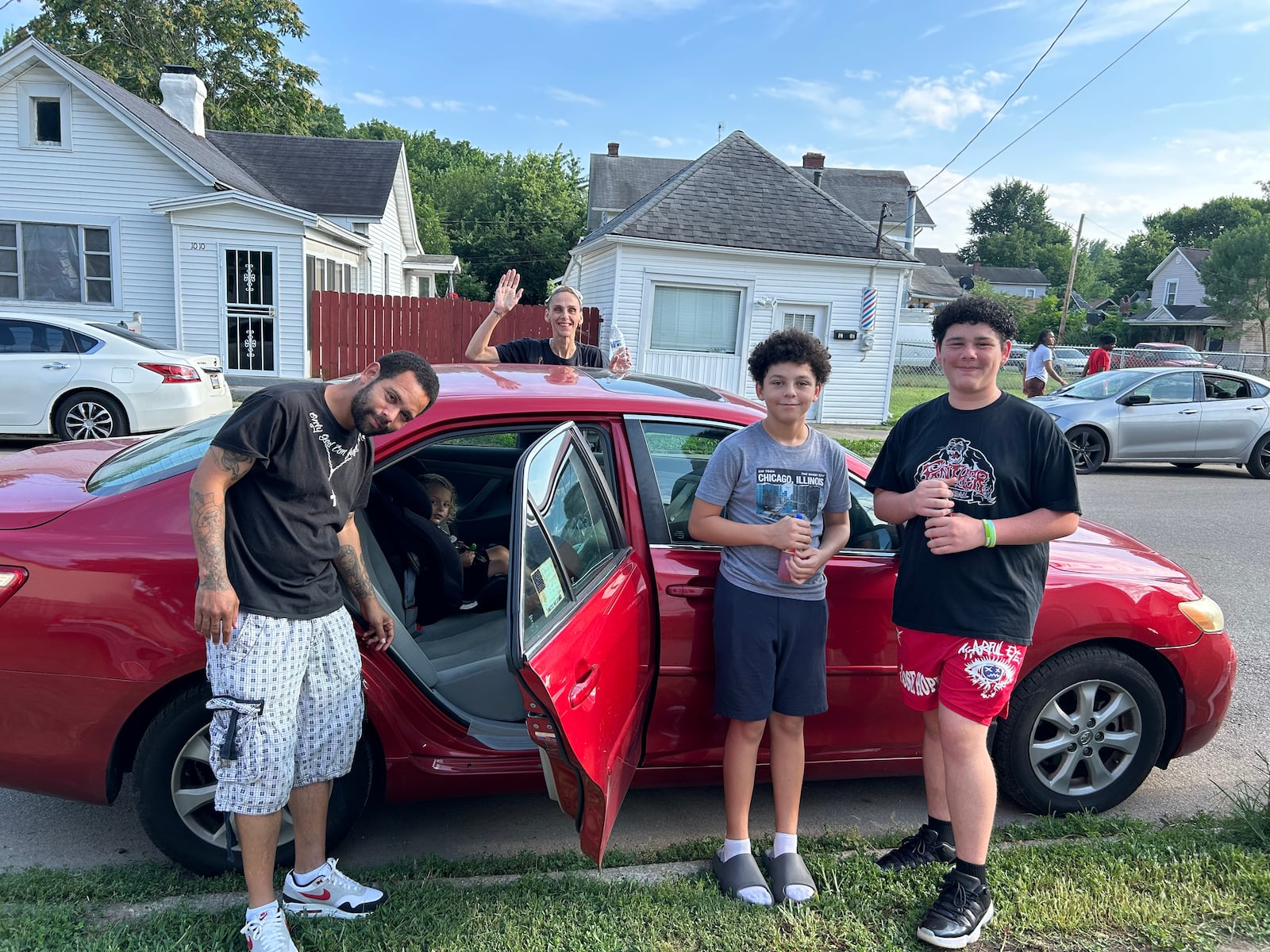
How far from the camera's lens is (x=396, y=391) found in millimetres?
2291

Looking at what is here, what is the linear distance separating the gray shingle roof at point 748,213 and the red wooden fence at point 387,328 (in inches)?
82.3

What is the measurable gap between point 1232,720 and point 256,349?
15842mm

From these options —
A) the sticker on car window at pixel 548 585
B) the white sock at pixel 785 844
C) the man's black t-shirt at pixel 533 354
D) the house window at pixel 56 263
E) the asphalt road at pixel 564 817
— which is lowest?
the asphalt road at pixel 564 817

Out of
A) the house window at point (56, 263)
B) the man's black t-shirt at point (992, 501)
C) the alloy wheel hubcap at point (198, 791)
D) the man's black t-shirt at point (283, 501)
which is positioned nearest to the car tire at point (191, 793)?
the alloy wheel hubcap at point (198, 791)

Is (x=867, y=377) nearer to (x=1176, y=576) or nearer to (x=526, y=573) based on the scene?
(x=1176, y=576)

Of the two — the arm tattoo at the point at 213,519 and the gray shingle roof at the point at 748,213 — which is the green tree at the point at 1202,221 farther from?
the arm tattoo at the point at 213,519

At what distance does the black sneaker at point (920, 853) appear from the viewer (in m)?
2.78

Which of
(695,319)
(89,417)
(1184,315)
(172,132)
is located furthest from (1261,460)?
(1184,315)

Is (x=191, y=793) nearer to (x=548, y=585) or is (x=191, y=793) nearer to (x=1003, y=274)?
(x=548, y=585)

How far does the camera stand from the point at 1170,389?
11.5 m

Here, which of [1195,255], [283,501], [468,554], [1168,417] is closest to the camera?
[283,501]

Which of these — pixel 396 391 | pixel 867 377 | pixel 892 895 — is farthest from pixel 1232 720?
pixel 867 377

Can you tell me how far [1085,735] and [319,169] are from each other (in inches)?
895

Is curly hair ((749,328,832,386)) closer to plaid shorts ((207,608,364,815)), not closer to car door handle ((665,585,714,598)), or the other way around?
car door handle ((665,585,714,598))
